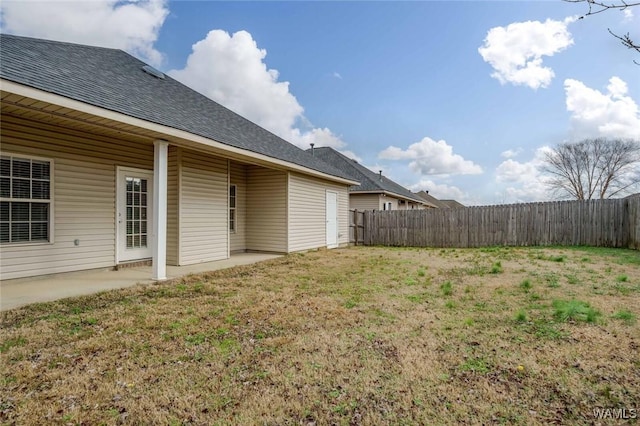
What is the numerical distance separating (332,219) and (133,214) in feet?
25.1

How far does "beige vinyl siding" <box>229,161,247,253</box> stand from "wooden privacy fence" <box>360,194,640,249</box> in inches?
255

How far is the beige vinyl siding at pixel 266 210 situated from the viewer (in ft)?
34.5

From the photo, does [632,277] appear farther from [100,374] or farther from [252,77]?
[252,77]

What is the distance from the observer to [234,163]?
34.6 feet

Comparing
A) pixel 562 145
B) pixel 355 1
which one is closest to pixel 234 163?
pixel 355 1

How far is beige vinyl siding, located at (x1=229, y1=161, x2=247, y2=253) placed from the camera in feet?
34.6

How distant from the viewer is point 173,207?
315 inches

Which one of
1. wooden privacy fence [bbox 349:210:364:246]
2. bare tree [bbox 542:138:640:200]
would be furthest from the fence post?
bare tree [bbox 542:138:640:200]

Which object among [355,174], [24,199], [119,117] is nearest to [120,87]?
[119,117]

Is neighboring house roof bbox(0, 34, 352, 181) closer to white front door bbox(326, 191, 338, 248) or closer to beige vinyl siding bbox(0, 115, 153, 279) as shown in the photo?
beige vinyl siding bbox(0, 115, 153, 279)

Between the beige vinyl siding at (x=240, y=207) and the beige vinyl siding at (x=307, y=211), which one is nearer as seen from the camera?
the beige vinyl siding at (x=240, y=207)

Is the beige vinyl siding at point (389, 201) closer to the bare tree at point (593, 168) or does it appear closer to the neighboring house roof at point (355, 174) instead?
the neighboring house roof at point (355, 174)

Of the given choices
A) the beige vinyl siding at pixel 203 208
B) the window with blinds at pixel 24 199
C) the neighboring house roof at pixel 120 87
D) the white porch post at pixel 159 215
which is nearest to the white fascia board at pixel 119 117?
the neighboring house roof at pixel 120 87

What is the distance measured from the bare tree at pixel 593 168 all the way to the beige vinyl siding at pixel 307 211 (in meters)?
22.2
